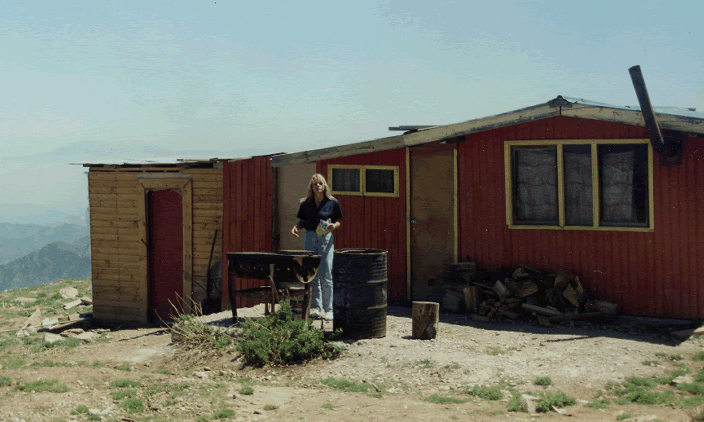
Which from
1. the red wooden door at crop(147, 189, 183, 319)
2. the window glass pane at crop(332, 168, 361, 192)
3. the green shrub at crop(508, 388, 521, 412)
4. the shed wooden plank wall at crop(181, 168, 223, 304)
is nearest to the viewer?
the green shrub at crop(508, 388, 521, 412)

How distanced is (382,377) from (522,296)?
3781 mm

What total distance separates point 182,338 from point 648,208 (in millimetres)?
7020

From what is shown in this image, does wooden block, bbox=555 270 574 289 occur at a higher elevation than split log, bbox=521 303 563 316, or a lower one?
higher

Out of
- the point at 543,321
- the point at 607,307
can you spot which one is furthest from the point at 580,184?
the point at 543,321

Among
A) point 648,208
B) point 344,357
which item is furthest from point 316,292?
point 648,208

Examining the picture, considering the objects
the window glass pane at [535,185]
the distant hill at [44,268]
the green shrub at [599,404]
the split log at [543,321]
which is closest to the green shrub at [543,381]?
the green shrub at [599,404]

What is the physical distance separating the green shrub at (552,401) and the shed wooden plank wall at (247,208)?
7605 millimetres

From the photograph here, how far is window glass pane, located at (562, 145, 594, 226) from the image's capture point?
10102 millimetres

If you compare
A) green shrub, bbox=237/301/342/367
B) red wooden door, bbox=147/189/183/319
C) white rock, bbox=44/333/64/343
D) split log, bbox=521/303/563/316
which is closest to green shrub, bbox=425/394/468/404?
green shrub, bbox=237/301/342/367

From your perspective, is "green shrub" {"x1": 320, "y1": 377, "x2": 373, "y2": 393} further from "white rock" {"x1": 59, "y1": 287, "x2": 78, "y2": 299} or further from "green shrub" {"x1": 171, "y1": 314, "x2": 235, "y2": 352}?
"white rock" {"x1": 59, "y1": 287, "x2": 78, "y2": 299}

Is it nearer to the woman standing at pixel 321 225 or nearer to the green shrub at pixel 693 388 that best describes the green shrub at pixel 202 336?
the woman standing at pixel 321 225

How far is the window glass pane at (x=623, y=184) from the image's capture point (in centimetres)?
978

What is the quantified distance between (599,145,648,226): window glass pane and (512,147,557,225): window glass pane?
0.73 m

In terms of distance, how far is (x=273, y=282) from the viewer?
8523mm
